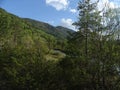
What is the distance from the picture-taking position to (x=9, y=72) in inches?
1507

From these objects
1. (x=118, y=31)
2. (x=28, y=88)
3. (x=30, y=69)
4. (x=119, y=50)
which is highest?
(x=118, y=31)

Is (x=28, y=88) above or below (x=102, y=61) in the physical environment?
below

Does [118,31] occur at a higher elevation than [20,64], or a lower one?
higher

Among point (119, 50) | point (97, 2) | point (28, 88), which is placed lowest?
point (28, 88)

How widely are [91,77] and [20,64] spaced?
31.1 feet

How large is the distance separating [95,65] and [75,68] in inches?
114

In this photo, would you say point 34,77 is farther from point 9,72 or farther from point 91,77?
point 91,77

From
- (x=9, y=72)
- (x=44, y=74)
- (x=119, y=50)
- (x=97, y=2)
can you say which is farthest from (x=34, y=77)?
(x=97, y=2)

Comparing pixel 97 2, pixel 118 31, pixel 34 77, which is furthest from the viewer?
pixel 97 2

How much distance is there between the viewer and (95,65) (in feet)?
118

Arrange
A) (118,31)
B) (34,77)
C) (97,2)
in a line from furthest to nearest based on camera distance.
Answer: (97,2), (34,77), (118,31)

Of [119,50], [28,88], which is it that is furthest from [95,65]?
[28,88]

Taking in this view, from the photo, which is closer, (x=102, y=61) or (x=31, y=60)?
(x=102, y=61)

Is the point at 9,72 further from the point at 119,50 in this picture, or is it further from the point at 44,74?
the point at 119,50
